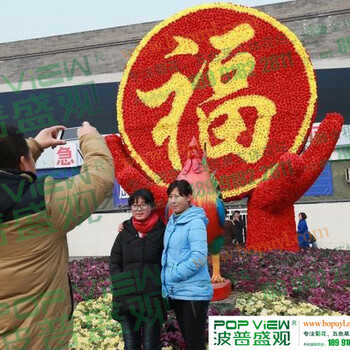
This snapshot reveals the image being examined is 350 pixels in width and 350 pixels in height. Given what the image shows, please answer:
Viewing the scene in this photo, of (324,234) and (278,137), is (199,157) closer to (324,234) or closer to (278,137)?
(278,137)

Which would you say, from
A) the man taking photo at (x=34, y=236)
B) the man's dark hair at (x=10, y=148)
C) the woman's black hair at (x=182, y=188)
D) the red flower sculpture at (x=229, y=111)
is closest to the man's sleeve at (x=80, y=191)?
the man taking photo at (x=34, y=236)

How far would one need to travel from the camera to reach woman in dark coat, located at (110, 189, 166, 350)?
2.38 metres

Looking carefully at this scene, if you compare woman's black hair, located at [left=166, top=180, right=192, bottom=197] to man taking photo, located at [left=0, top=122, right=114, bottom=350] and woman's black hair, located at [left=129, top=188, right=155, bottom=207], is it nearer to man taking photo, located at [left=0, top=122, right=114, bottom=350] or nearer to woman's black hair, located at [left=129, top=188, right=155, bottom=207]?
woman's black hair, located at [left=129, top=188, right=155, bottom=207]

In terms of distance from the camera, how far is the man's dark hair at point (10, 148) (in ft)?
4.08

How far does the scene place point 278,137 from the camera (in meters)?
5.35

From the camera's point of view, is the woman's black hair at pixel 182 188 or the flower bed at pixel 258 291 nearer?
the woman's black hair at pixel 182 188

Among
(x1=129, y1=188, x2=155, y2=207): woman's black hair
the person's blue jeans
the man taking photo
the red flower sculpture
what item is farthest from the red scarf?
the red flower sculpture

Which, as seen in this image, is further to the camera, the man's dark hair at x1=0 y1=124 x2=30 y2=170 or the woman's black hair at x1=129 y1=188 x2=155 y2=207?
the woman's black hair at x1=129 y1=188 x2=155 y2=207

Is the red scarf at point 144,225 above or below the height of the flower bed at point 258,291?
above

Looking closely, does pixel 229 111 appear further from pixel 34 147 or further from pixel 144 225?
pixel 34 147

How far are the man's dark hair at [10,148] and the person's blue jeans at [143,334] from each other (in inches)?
56.7

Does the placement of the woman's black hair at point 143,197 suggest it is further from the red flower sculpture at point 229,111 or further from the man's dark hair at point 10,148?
the red flower sculpture at point 229,111

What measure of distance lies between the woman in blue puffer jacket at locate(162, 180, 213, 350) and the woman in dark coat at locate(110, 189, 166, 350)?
88 mm

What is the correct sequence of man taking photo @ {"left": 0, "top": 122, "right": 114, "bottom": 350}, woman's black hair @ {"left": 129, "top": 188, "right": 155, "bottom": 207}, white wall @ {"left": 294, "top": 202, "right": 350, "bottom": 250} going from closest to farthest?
1. man taking photo @ {"left": 0, "top": 122, "right": 114, "bottom": 350}
2. woman's black hair @ {"left": 129, "top": 188, "right": 155, "bottom": 207}
3. white wall @ {"left": 294, "top": 202, "right": 350, "bottom": 250}
